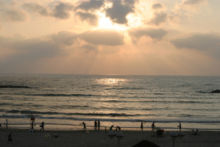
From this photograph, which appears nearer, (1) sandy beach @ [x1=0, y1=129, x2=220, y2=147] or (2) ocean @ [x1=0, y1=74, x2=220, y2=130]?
(1) sandy beach @ [x1=0, y1=129, x2=220, y2=147]

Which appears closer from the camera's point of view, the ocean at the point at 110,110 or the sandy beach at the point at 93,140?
the sandy beach at the point at 93,140

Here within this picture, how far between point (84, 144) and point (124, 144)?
8.81ft

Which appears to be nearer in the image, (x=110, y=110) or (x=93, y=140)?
(x=93, y=140)

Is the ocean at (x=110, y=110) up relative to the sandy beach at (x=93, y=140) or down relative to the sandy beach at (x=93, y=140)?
down

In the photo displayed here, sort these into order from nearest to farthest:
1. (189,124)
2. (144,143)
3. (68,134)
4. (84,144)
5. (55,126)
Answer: (144,143)
(84,144)
(68,134)
(55,126)
(189,124)

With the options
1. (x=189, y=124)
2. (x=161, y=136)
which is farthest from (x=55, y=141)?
(x=189, y=124)

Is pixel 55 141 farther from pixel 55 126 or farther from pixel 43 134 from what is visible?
pixel 55 126

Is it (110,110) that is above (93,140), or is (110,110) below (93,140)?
below

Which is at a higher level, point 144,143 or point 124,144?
point 144,143

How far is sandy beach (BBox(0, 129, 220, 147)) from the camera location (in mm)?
15648

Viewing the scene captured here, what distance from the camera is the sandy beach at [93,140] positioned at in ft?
51.3

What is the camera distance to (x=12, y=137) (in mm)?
16891

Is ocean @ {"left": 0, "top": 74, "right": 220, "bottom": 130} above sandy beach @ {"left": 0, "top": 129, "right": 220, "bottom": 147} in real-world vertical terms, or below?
below

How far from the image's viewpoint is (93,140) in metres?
16.7
